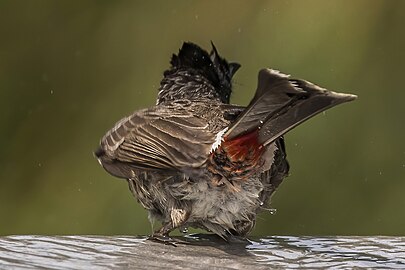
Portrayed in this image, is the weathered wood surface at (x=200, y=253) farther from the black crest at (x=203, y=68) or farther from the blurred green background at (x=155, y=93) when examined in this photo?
the blurred green background at (x=155, y=93)

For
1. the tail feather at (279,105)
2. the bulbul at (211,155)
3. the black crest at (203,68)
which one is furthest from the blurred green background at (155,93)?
the tail feather at (279,105)

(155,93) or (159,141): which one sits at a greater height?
(155,93)

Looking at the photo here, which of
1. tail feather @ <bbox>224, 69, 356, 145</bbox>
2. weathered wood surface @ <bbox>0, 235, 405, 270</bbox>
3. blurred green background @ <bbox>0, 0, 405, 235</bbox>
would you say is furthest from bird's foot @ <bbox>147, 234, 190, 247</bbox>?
blurred green background @ <bbox>0, 0, 405, 235</bbox>

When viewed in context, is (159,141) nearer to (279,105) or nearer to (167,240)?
(167,240)

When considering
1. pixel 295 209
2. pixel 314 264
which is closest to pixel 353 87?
pixel 295 209

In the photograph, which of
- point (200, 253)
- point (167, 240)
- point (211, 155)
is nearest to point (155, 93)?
point (211, 155)

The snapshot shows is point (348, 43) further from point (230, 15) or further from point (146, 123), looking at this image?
point (146, 123)

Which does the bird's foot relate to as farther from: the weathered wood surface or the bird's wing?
the bird's wing

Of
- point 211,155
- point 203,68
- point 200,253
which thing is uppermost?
point 203,68
